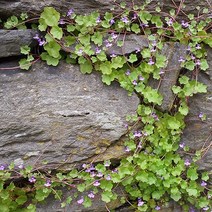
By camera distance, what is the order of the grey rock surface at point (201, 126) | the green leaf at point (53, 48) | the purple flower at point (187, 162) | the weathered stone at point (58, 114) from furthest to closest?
the grey rock surface at point (201, 126) < the purple flower at point (187, 162) < the green leaf at point (53, 48) < the weathered stone at point (58, 114)

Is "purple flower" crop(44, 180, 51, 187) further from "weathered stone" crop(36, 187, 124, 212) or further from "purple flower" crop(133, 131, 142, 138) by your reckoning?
"purple flower" crop(133, 131, 142, 138)

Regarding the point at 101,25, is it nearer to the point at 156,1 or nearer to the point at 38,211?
the point at 156,1

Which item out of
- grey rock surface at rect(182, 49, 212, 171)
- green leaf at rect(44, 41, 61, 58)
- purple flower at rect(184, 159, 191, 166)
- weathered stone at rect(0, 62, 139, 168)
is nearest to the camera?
weathered stone at rect(0, 62, 139, 168)

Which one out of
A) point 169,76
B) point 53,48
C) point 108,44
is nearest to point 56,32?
point 53,48

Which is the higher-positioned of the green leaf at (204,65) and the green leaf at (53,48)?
the green leaf at (53,48)

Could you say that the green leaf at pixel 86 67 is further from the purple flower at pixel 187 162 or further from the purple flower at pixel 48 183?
the purple flower at pixel 187 162

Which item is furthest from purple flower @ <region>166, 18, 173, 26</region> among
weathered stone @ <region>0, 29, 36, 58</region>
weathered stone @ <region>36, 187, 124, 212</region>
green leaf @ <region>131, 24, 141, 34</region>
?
weathered stone @ <region>36, 187, 124, 212</region>

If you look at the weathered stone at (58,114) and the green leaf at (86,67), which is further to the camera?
the green leaf at (86,67)

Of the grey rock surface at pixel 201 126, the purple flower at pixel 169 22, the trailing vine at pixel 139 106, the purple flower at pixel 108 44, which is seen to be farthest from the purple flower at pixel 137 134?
the purple flower at pixel 169 22
